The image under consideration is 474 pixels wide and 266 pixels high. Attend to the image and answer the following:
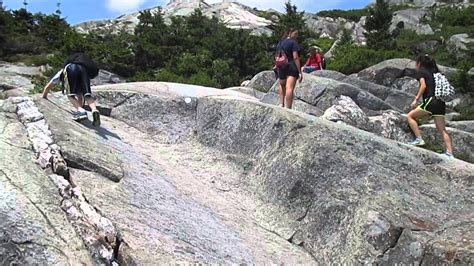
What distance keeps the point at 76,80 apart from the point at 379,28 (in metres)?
46.8

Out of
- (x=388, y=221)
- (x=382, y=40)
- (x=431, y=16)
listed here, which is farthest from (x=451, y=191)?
(x=431, y=16)

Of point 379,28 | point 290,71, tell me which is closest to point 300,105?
point 290,71

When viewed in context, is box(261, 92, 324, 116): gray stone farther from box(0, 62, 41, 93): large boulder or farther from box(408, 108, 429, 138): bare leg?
box(0, 62, 41, 93): large boulder

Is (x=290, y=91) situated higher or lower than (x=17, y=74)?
higher

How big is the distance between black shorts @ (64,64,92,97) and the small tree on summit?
41556 mm

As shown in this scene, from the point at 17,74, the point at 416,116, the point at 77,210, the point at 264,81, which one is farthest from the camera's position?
the point at 17,74

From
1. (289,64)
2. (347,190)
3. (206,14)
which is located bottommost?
(347,190)

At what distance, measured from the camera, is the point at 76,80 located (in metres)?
10.5

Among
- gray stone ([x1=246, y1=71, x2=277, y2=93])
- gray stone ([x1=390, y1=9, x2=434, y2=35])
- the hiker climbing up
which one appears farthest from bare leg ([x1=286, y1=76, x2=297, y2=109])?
gray stone ([x1=390, y1=9, x2=434, y2=35])

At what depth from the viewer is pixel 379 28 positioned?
53.7m

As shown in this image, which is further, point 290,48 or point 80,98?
point 290,48

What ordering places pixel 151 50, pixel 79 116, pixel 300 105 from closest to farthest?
pixel 79 116 → pixel 300 105 → pixel 151 50

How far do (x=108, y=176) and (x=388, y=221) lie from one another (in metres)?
3.99

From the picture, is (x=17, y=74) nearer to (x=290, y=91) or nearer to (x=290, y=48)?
(x=290, y=48)
